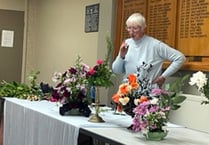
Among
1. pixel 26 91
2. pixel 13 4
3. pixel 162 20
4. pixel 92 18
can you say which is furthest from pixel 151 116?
pixel 13 4

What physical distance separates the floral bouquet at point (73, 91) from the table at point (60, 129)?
3.7 inches

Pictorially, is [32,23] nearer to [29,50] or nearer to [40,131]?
[29,50]

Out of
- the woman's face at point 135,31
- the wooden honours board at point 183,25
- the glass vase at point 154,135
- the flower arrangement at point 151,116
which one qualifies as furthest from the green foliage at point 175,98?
the woman's face at point 135,31

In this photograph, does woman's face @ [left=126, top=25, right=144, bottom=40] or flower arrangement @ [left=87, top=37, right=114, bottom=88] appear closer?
flower arrangement @ [left=87, top=37, right=114, bottom=88]

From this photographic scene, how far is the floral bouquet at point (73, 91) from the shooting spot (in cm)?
298

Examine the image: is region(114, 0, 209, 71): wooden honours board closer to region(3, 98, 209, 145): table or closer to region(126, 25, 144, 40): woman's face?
region(126, 25, 144, 40): woman's face

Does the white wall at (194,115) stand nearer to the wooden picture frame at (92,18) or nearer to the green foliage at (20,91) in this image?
the green foliage at (20,91)

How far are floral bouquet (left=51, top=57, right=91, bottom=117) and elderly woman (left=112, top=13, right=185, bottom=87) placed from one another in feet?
2.01

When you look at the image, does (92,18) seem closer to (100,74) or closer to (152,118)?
(100,74)

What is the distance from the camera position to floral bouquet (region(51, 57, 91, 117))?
2.98 meters

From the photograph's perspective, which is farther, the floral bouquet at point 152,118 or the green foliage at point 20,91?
the green foliage at point 20,91

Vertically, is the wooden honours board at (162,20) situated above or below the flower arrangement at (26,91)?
above

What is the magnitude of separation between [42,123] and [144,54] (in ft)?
3.44

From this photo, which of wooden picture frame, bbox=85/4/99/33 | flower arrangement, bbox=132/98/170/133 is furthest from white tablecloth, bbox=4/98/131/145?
wooden picture frame, bbox=85/4/99/33
